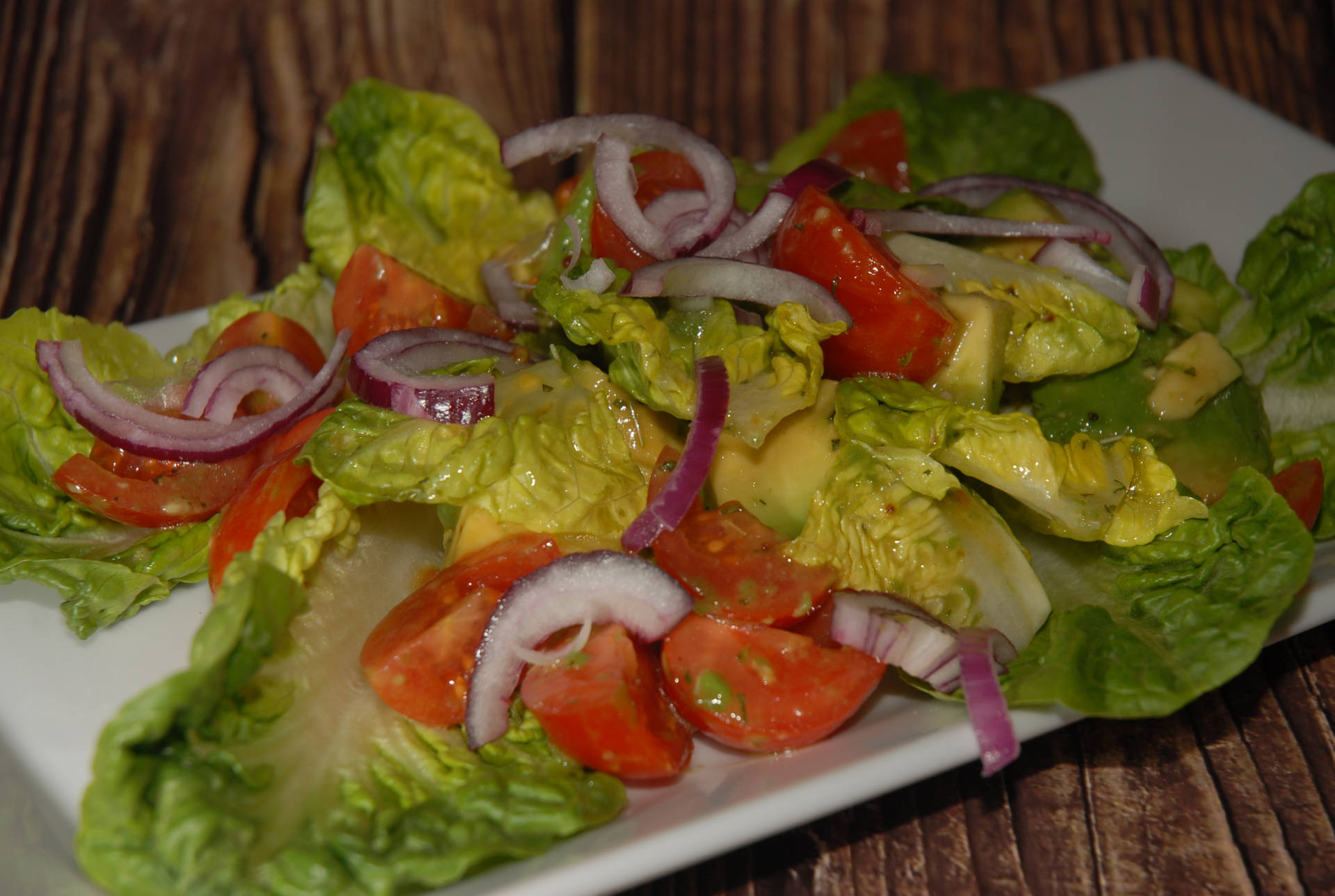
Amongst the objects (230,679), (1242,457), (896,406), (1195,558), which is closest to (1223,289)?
(1242,457)

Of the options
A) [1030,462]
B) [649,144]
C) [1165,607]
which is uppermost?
[649,144]

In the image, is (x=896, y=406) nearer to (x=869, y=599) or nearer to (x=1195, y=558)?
(x=869, y=599)

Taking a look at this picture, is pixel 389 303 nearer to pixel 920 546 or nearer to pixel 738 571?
pixel 738 571

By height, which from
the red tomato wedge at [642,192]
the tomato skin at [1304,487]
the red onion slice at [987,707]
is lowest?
the tomato skin at [1304,487]

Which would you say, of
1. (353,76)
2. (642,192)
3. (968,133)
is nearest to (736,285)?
(642,192)

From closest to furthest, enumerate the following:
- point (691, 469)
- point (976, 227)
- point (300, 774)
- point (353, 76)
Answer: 1. point (300, 774)
2. point (691, 469)
3. point (976, 227)
4. point (353, 76)

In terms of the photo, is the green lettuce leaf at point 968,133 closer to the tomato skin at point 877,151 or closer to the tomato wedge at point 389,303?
the tomato skin at point 877,151

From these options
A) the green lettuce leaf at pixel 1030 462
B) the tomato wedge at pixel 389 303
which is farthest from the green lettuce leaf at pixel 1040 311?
the tomato wedge at pixel 389 303
